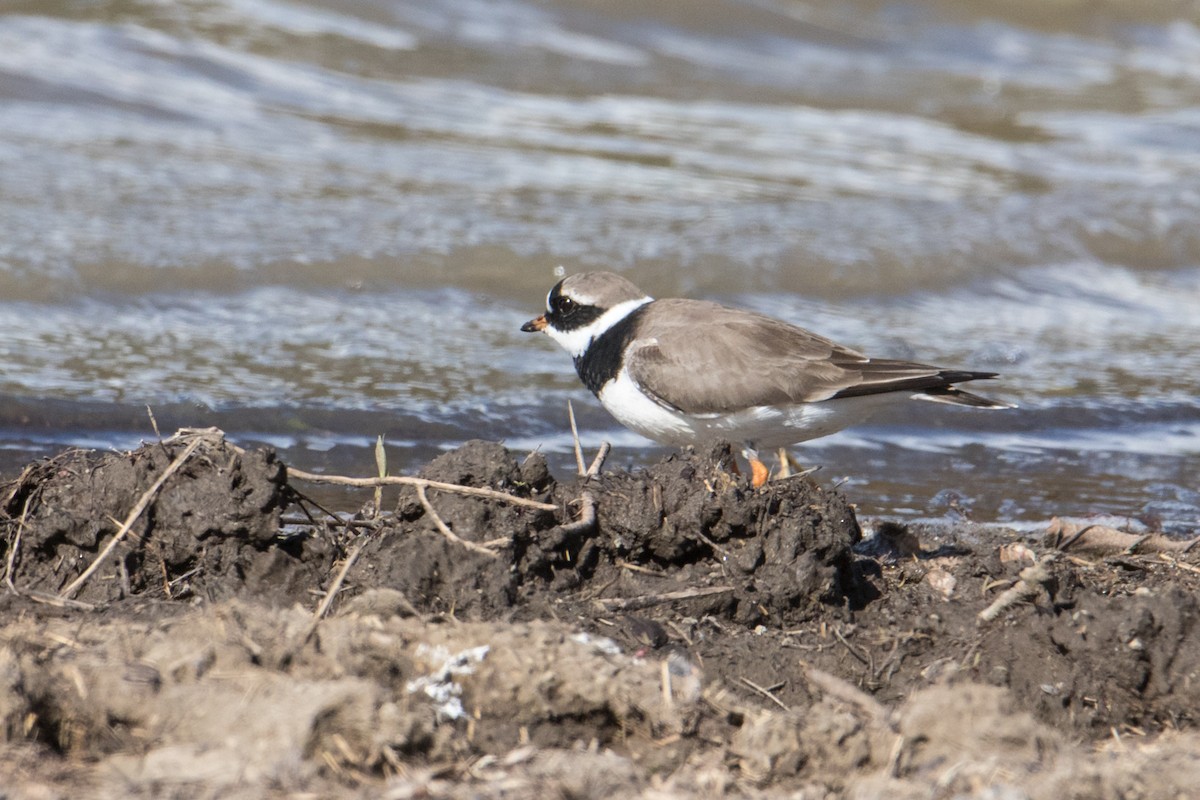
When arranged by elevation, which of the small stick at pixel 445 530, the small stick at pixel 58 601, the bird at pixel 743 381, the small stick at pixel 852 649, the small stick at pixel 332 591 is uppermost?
the bird at pixel 743 381

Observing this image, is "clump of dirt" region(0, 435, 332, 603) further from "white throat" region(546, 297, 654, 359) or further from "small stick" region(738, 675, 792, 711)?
"white throat" region(546, 297, 654, 359)

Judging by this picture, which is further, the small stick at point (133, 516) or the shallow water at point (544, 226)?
the shallow water at point (544, 226)

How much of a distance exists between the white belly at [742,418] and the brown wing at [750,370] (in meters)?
0.05

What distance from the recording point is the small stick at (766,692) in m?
3.27

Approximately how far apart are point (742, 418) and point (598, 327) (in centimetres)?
98

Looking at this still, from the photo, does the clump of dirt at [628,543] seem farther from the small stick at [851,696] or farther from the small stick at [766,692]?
the small stick at [851,696]

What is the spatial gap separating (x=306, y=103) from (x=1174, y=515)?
959 centimetres

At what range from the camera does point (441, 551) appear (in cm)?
353

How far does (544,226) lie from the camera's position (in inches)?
393

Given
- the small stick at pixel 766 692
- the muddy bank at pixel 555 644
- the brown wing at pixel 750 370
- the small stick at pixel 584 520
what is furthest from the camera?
the brown wing at pixel 750 370

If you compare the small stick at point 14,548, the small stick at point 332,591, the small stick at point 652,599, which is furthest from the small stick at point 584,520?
the small stick at point 14,548

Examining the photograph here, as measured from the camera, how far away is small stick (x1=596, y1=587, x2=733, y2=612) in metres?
3.61

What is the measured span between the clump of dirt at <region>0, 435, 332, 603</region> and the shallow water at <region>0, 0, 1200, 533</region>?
2053 mm

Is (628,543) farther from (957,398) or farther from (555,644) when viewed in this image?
(957,398)
